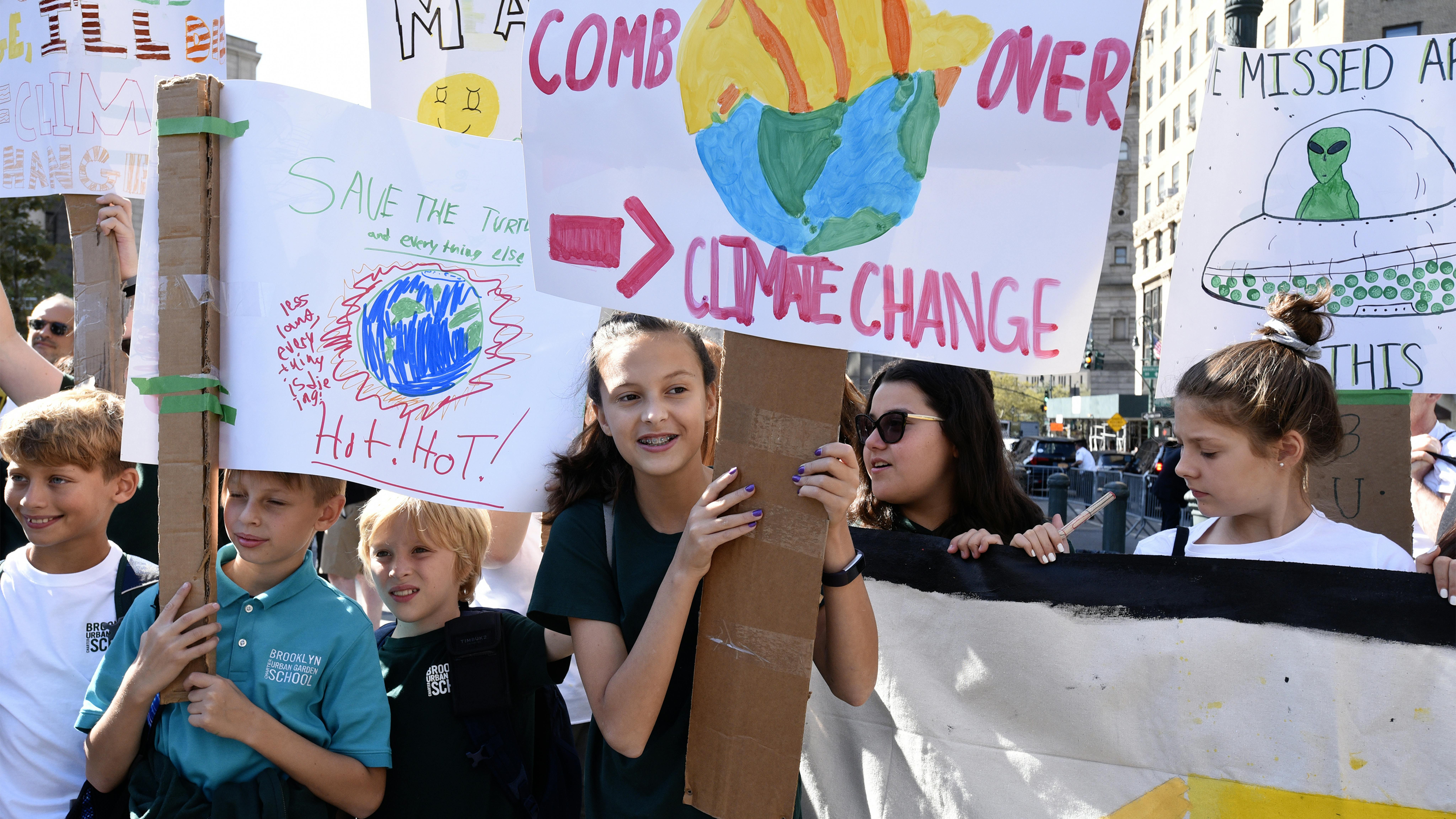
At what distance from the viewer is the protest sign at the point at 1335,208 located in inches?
115

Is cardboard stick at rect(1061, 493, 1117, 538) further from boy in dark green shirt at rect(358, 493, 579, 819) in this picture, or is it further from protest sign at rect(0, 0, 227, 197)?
protest sign at rect(0, 0, 227, 197)

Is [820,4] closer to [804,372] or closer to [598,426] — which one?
[804,372]

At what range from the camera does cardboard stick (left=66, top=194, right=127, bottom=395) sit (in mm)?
3328

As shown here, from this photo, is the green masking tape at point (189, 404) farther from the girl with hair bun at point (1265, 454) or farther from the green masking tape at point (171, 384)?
the girl with hair bun at point (1265, 454)

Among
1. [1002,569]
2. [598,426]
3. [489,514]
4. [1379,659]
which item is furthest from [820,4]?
[489,514]

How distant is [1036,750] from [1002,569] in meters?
0.38

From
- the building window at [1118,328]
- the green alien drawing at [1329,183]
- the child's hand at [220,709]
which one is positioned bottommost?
the child's hand at [220,709]

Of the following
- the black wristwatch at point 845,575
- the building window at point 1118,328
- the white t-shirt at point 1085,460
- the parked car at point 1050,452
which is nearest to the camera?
the black wristwatch at point 845,575

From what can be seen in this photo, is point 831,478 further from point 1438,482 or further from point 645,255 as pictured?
point 1438,482

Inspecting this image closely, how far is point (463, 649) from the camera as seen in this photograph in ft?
7.34

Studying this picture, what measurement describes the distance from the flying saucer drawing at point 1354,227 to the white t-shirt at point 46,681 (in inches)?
128

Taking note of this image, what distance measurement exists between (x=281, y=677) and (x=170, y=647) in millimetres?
214

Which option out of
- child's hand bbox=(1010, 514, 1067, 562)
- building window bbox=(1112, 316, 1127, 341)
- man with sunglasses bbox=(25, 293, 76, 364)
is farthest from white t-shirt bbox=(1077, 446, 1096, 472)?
building window bbox=(1112, 316, 1127, 341)

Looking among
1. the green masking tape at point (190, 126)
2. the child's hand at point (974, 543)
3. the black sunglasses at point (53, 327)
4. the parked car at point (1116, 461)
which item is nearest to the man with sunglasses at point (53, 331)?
the black sunglasses at point (53, 327)
